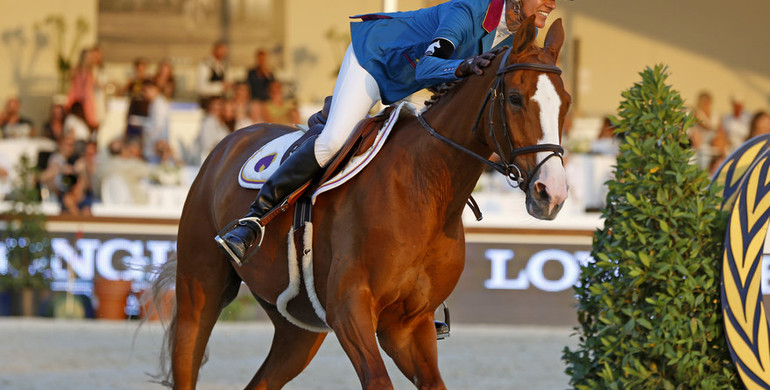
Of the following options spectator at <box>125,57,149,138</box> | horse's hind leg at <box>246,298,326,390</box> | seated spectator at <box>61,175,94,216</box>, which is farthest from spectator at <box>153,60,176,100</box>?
horse's hind leg at <box>246,298,326,390</box>

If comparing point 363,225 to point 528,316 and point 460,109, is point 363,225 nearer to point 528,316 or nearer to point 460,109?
point 460,109

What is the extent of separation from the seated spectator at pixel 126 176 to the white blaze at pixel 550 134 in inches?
369

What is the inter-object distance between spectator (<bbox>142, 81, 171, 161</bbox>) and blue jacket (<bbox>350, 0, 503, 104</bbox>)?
9.33 meters

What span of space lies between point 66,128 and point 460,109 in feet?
35.2

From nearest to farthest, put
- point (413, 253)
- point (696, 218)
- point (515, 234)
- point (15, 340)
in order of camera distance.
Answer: point (413, 253) → point (696, 218) → point (15, 340) → point (515, 234)

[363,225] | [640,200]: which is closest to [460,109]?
[363,225]

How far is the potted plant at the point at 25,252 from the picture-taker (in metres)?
12.0

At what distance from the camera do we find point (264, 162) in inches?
221

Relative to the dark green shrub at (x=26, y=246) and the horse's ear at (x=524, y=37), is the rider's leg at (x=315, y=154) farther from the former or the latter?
the dark green shrub at (x=26, y=246)

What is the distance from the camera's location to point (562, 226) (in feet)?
39.2

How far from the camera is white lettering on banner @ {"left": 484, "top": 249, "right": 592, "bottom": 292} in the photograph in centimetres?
1182

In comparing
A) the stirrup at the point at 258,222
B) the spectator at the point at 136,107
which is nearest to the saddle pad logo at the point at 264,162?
the stirrup at the point at 258,222

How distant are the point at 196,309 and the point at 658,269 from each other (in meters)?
2.43

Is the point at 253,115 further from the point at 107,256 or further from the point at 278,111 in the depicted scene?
the point at 107,256
